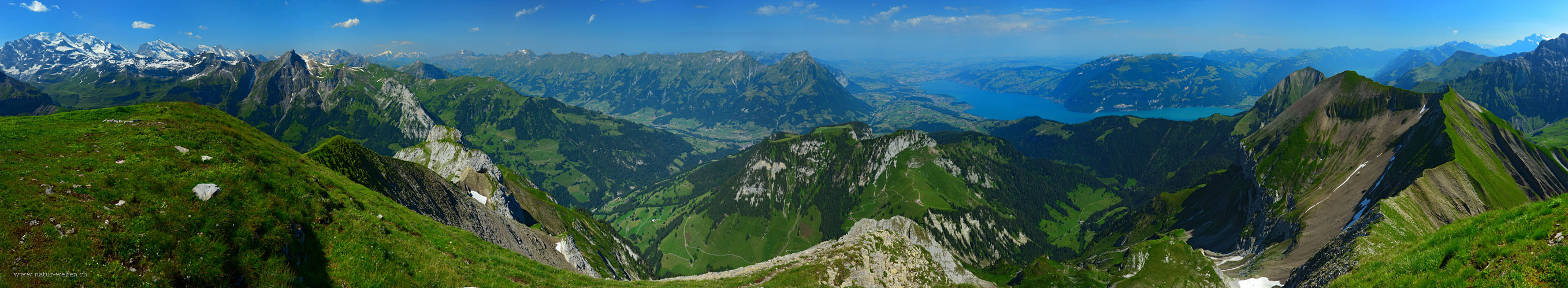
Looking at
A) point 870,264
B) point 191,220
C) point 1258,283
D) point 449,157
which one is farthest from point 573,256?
point 1258,283

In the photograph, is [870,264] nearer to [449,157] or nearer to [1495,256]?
[1495,256]

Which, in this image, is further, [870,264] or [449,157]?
[449,157]

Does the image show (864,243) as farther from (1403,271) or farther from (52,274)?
(52,274)

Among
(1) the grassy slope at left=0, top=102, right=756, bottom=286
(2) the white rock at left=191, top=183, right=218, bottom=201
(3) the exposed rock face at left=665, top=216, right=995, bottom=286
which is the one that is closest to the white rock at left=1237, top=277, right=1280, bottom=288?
(3) the exposed rock face at left=665, top=216, right=995, bottom=286

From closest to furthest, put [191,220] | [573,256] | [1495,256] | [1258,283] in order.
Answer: [1495,256]
[191,220]
[573,256]
[1258,283]

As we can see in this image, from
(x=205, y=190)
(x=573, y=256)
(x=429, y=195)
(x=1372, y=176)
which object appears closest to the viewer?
(x=205, y=190)

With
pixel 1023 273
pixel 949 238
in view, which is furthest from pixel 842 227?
pixel 1023 273

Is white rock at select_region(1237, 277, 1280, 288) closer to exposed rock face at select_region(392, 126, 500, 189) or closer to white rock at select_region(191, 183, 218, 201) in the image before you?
white rock at select_region(191, 183, 218, 201)
